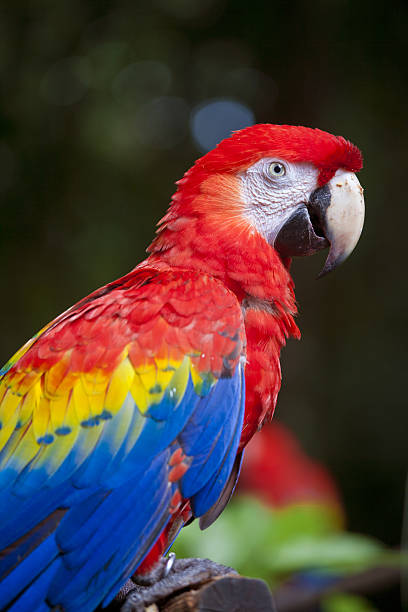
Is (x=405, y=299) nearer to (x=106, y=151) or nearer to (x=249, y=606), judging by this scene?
(x=106, y=151)

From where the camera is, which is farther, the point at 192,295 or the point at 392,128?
the point at 392,128

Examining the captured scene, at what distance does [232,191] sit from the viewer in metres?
1.08

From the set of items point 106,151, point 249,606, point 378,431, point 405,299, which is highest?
point 106,151

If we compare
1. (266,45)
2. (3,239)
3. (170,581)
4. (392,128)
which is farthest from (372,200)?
(170,581)

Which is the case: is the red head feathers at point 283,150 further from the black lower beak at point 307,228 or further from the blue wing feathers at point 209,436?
the blue wing feathers at point 209,436

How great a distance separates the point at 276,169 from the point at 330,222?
5.4 inches

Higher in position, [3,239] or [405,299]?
[3,239]

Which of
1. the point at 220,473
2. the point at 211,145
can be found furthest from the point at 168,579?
the point at 211,145

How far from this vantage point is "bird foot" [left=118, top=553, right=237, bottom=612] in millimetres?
884

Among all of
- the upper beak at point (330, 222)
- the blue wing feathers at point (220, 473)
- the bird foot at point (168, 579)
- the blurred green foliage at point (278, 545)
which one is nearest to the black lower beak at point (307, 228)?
the upper beak at point (330, 222)

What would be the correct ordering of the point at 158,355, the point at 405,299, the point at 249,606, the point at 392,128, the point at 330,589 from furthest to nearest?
1. the point at 405,299
2. the point at 392,128
3. the point at 330,589
4. the point at 158,355
5. the point at 249,606

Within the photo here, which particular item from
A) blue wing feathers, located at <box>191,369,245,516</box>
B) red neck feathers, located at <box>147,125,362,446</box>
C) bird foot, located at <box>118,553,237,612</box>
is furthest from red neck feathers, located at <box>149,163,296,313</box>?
bird foot, located at <box>118,553,237,612</box>

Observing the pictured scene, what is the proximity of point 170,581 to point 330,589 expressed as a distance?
1157mm

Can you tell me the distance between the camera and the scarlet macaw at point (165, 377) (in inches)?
32.4
